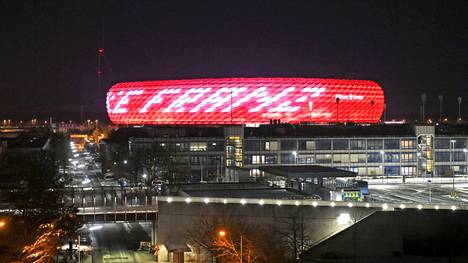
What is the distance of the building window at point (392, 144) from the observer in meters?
66.2

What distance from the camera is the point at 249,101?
105 metres

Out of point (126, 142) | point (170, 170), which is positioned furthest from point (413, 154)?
point (126, 142)

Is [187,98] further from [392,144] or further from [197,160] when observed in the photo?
[392,144]

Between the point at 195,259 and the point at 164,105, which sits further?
the point at 164,105

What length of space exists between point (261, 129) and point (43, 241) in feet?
153

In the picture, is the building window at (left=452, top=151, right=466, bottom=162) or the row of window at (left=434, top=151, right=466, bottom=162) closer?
the row of window at (left=434, top=151, right=466, bottom=162)

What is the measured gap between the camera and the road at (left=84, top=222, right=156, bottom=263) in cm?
3294

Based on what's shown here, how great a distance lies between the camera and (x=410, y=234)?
105ft

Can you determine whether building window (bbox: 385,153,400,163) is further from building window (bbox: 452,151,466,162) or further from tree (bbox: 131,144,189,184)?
tree (bbox: 131,144,189,184)

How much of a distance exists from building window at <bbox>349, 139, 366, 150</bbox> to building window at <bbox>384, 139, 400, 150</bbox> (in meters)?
2.30

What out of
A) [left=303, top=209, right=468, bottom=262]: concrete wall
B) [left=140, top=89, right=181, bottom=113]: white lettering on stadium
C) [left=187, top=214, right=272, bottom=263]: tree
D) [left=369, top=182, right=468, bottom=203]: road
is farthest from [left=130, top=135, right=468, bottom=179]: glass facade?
[left=140, top=89, right=181, bottom=113]: white lettering on stadium

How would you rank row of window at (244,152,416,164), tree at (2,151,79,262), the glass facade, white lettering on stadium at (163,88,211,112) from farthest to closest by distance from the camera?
white lettering on stadium at (163,88,211,112) → the glass facade → row of window at (244,152,416,164) → tree at (2,151,79,262)

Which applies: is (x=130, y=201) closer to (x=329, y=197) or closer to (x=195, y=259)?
(x=195, y=259)

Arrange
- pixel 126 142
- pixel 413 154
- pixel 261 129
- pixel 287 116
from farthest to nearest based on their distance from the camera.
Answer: pixel 287 116
pixel 126 142
pixel 261 129
pixel 413 154
